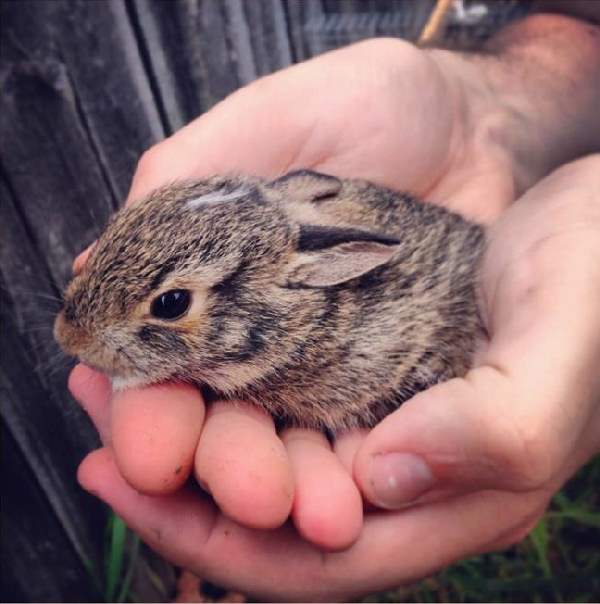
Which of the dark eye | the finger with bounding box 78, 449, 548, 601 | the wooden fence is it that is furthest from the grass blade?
the dark eye

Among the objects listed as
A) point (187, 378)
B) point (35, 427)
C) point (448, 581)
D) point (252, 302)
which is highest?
point (252, 302)

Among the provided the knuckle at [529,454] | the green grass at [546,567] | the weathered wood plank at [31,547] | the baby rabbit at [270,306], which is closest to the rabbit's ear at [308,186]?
the baby rabbit at [270,306]

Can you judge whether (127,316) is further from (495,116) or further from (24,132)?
(495,116)

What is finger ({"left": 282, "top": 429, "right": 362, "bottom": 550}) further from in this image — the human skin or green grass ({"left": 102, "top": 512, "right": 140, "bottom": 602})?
green grass ({"left": 102, "top": 512, "right": 140, "bottom": 602})

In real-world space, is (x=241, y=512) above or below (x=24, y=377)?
above

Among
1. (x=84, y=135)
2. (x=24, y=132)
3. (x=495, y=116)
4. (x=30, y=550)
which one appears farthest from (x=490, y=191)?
(x=30, y=550)

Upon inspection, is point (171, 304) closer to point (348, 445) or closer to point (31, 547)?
point (348, 445)
